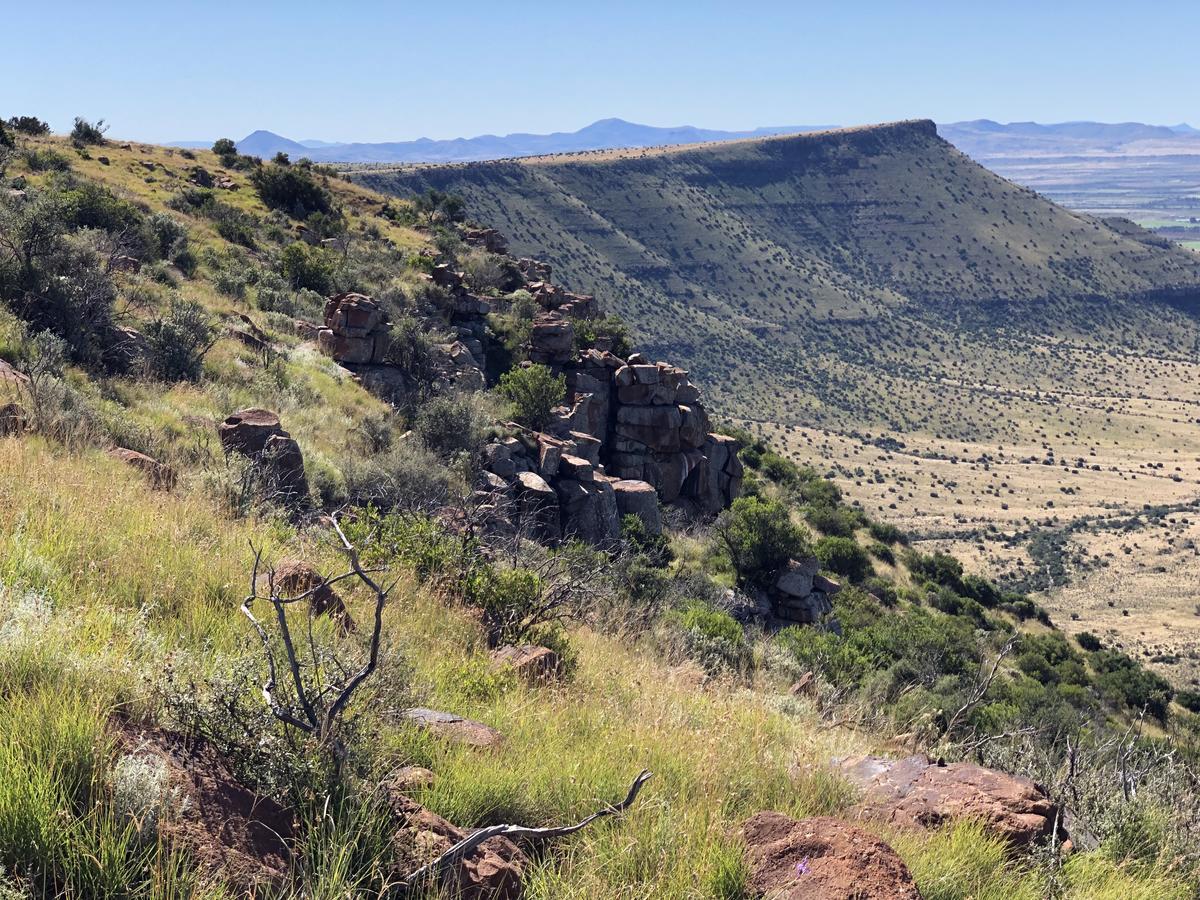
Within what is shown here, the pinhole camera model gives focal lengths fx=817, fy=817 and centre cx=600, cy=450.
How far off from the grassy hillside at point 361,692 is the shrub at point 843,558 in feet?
29.6

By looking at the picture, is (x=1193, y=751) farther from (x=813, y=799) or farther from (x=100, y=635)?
(x=100, y=635)

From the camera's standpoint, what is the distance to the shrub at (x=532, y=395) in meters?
18.6

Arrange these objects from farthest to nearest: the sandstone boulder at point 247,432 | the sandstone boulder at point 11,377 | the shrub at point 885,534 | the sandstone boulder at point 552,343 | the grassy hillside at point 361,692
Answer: the shrub at point 885,534 → the sandstone boulder at point 552,343 → the sandstone boulder at point 247,432 → the sandstone boulder at point 11,377 → the grassy hillside at point 361,692

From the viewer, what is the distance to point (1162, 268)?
123m

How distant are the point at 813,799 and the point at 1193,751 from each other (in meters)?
14.5

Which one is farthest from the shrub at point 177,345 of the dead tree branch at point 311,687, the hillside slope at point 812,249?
the hillside slope at point 812,249

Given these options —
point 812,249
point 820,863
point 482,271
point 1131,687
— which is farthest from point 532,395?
point 812,249

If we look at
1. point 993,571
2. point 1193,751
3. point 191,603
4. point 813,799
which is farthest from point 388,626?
point 993,571

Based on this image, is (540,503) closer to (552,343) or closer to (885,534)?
(552,343)

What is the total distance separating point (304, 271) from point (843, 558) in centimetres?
1750

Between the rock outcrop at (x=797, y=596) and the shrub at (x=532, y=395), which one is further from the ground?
the shrub at (x=532, y=395)

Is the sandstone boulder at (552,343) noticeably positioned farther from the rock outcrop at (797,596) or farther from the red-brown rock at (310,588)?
the red-brown rock at (310,588)

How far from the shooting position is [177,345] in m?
12.4

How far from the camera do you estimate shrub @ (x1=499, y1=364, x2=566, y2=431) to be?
18.6 metres
